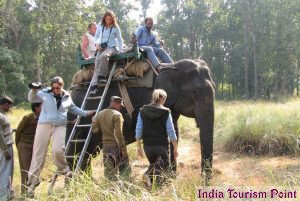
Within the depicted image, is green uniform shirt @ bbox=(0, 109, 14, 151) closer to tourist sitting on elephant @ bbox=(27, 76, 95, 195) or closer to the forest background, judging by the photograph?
tourist sitting on elephant @ bbox=(27, 76, 95, 195)

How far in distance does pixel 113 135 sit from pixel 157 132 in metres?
0.80

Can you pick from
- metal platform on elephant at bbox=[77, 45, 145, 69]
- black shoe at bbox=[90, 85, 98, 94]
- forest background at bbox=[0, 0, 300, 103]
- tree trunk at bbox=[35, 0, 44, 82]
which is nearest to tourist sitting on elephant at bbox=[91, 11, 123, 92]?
black shoe at bbox=[90, 85, 98, 94]

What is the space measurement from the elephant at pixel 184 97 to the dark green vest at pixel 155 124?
589mm

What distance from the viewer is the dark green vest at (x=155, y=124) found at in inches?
231

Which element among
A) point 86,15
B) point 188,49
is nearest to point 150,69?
point 86,15

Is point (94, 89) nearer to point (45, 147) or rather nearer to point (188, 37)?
point (45, 147)

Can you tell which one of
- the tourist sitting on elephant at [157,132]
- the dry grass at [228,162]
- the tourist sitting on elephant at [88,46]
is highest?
the tourist sitting on elephant at [88,46]

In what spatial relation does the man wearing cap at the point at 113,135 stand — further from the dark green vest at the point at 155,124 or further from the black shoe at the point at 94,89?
the black shoe at the point at 94,89

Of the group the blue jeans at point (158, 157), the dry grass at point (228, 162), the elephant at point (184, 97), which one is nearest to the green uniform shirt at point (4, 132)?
the dry grass at point (228, 162)

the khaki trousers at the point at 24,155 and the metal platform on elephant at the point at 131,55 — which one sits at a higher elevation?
the metal platform on elephant at the point at 131,55

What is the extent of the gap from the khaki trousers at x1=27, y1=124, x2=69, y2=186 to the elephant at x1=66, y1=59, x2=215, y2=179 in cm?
32

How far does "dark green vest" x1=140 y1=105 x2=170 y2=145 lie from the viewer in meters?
5.87

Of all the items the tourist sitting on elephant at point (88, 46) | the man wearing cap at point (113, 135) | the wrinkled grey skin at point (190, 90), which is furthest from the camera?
the tourist sitting on elephant at point (88, 46)

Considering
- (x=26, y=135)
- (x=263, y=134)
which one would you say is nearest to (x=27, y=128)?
(x=26, y=135)
